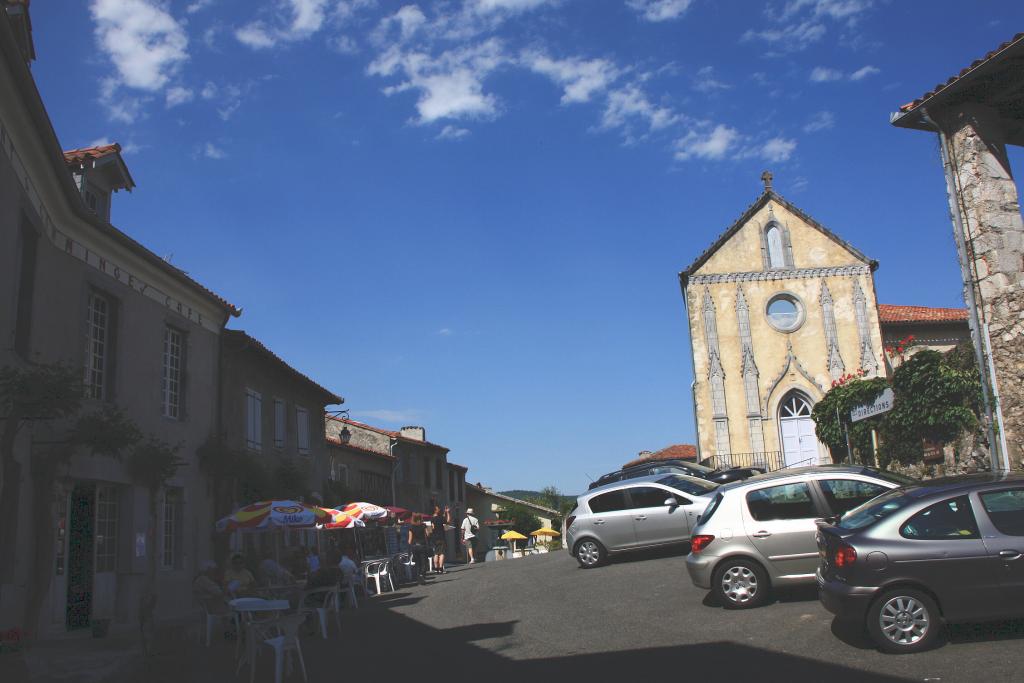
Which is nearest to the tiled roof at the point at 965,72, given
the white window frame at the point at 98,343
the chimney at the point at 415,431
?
the white window frame at the point at 98,343

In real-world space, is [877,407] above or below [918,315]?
below

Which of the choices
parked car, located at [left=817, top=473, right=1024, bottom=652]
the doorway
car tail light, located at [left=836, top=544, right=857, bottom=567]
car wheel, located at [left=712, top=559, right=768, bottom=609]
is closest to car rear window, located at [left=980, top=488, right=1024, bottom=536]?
parked car, located at [left=817, top=473, right=1024, bottom=652]

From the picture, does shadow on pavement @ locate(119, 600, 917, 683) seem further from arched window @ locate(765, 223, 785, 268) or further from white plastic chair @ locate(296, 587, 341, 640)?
arched window @ locate(765, 223, 785, 268)

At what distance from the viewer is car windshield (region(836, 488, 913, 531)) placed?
8.09 m

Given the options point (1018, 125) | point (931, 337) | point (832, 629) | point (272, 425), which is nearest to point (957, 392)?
point (1018, 125)

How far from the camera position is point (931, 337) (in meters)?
33.0

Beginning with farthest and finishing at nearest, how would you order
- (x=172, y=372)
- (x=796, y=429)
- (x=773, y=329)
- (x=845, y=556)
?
(x=773, y=329)
(x=796, y=429)
(x=172, y=372)
(x=845, y=556)

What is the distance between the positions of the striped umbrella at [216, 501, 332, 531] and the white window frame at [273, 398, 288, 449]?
23.0ft

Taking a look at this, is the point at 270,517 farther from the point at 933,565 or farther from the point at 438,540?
the point at 438,540

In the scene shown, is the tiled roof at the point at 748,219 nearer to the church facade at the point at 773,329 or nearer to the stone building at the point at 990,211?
the church facade at the point at 773,329

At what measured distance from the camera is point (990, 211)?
42.9 feet

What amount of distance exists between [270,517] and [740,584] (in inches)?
319

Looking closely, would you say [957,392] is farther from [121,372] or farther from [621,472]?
[121,372]

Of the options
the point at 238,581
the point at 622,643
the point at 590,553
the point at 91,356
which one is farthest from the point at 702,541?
the point at 91,356
